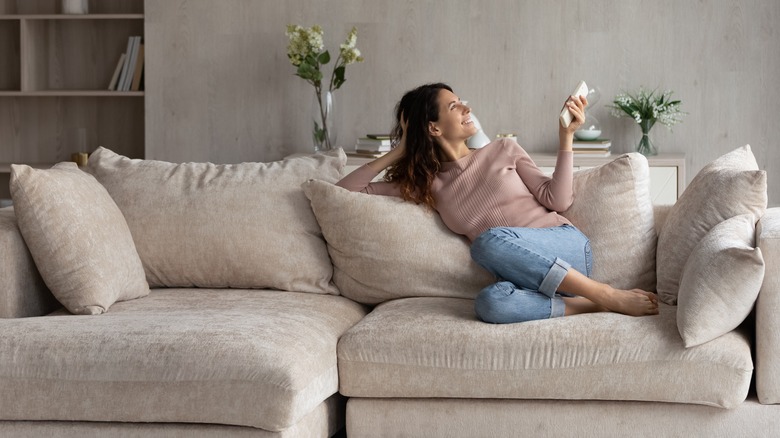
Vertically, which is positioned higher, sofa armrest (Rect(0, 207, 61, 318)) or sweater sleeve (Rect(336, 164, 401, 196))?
sweater sleeve (Rect(336, 164, 401, 196))

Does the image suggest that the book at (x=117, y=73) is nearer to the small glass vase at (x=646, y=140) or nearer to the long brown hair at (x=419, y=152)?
the long brown hair at (x=419, y=152)

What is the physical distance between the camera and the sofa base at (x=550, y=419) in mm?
2465

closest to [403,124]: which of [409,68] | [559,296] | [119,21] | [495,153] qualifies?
[495,153]

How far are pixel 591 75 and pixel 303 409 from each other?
300 centimetres

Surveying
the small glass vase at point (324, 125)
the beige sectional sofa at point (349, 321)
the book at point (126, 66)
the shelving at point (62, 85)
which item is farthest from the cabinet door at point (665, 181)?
the shelving at point (62, 85)

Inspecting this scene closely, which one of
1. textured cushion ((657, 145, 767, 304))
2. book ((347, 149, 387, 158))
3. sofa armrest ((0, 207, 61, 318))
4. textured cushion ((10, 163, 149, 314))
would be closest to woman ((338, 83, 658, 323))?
textured cushion ((657, 145, 767, 304))

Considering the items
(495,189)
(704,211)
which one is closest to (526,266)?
(495,189)

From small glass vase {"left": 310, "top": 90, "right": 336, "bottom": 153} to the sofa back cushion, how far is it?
1.81m

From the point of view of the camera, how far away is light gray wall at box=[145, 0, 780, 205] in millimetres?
4824

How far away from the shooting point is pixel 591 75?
489 cm

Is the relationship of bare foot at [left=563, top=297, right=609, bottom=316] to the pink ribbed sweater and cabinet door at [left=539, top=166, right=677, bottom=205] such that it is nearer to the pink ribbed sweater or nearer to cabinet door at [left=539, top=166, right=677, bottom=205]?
the pink ribbed sweater

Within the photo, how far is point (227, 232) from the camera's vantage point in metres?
3.10

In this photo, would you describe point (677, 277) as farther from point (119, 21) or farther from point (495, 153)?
point (119, 21)

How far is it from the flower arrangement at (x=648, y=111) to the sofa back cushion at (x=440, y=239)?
1.74 metres
